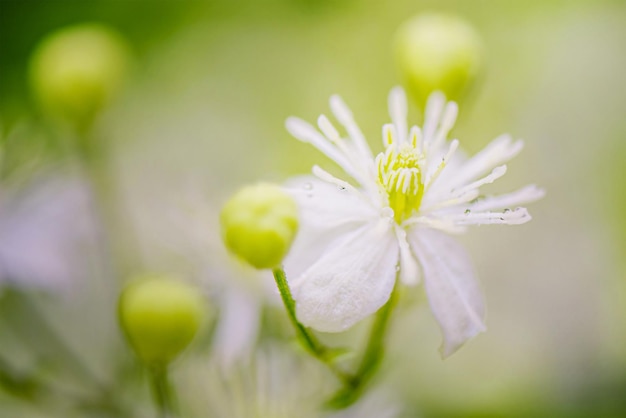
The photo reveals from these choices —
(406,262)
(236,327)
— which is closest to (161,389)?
(236,327)

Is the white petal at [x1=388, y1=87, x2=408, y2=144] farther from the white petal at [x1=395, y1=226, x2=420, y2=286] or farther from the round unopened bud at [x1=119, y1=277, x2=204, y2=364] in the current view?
the round unopened bud at [x1=119, y1=277, x2=204, y2=364]

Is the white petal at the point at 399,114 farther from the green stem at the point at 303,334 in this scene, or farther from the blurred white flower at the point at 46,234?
the blurred white flower at the point at 46,234

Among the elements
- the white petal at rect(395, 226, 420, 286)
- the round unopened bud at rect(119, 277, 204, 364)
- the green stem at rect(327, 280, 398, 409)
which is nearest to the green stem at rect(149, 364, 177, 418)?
the round unopened bud at rect(119, 277, 204, 364)

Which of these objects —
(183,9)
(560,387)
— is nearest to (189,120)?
(183,9)

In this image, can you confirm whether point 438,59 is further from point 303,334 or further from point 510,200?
point 303,334

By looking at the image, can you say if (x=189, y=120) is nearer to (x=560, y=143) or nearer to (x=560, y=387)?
(x=560, y=143)

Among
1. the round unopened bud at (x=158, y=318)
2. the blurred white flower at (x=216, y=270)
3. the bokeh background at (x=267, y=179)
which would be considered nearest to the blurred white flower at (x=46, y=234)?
the bokeh background at (x=267, y=179)

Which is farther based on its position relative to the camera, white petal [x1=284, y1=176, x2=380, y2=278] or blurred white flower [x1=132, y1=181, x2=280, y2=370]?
blurred white flower [x1=132, y1=181, x2=280, y2=370]
